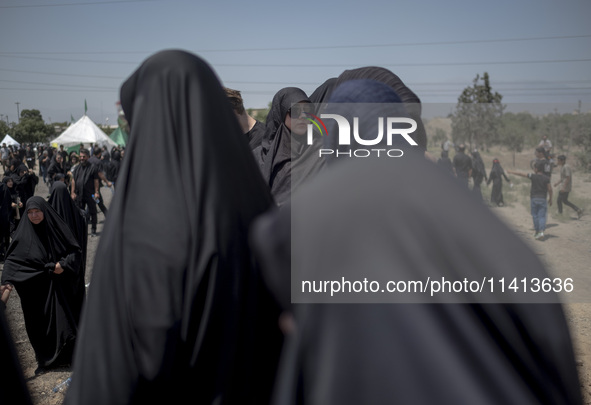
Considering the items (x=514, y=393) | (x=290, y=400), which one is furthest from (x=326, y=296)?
(x=514, y=393)

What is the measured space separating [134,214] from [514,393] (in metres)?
0.97

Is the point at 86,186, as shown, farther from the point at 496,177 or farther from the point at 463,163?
the point at 496,177

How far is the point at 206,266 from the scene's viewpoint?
4.27 ft

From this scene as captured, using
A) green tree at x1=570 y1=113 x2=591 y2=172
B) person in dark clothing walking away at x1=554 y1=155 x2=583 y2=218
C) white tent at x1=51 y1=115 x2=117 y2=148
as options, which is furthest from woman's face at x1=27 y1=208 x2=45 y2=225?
white tent at x1=51 y1=115 x2=117 y2=148

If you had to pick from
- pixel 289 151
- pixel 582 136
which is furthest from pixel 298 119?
pixel 582 136

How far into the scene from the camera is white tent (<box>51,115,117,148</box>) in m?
28.7

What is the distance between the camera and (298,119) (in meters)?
3.28

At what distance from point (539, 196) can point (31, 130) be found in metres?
59.9

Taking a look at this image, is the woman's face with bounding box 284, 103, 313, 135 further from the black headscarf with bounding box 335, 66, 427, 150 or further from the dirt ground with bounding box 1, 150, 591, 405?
the dirt ground with bounding box 1, 150, 591, 405

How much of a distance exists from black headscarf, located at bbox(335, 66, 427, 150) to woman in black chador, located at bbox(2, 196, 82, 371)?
3.80 meters

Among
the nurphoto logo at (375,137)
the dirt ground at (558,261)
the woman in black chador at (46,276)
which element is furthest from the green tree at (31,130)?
the nurphoto logo at (375,137)

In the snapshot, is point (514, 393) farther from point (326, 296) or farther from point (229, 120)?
point (229, 120)

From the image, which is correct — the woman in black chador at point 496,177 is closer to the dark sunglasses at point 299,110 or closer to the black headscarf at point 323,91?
the black headscarf at point 323,91

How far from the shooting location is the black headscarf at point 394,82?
6.14 ft
